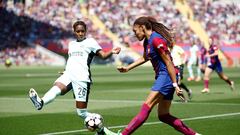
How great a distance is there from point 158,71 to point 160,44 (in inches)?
20.5

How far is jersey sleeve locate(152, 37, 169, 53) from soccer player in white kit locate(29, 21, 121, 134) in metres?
1.92

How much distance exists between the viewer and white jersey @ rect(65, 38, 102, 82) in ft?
42.2

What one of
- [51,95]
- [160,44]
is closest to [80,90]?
[51,95]

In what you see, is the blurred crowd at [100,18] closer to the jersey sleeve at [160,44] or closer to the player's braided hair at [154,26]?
the player's braided hair at [154,26]

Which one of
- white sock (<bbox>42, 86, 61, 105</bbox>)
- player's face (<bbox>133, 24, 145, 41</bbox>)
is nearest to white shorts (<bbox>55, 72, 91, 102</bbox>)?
white sock (<bbox>42, 86, 61, 105</bbox>)

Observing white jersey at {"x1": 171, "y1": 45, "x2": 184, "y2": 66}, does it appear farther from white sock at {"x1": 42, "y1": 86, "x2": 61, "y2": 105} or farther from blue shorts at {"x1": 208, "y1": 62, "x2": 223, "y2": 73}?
white sock at {"x1": 42, "y1": 86, "x2": 61, "y2": 105}

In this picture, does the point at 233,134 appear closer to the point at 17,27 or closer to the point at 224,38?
the point at 224,38

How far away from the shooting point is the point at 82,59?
1295 cm

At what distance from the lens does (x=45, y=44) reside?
233ft

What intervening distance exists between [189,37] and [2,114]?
52005 millimetres

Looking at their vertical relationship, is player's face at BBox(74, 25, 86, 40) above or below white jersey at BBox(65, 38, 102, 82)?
above

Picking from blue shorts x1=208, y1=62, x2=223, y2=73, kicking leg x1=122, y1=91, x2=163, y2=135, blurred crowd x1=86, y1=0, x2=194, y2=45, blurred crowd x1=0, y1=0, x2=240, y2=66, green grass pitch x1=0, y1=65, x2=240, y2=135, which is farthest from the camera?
blurred crowd x1=86, y1=0, x2=194, y2=45

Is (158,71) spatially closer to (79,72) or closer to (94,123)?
(94,123)

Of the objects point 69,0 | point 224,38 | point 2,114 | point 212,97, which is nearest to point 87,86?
point 2,114
